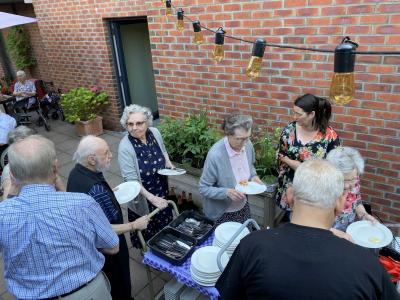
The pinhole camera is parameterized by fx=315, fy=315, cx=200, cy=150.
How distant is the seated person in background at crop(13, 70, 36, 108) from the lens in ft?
24.6

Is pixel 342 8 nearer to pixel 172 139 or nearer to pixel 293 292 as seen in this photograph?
pixel 172 139

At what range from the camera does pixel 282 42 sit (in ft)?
11.6

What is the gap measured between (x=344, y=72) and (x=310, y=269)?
2.85 feet

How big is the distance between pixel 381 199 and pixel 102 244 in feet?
9.80

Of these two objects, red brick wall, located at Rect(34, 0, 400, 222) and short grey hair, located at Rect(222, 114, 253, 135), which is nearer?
short grey hair, located at Rect(222, 114, 253, 135)

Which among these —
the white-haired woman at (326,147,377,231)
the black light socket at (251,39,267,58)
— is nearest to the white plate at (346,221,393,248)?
the white-haired woman at (326,147,377,231)

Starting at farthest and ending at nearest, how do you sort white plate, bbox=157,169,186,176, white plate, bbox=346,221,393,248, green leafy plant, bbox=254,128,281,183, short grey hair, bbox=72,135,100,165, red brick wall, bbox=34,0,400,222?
1. green leafy plant, bbox=254,128,281,183
2. red brick wall, bbox=34,0,400,222
3. white plate, bbox=157,169,186,176
4. short grey hair, bbox=72,135,100,165
5. white plate, bbox=346,221,393,248

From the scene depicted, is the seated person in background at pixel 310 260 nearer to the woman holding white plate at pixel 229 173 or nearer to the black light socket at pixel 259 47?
the black light socket at pixel 259 47

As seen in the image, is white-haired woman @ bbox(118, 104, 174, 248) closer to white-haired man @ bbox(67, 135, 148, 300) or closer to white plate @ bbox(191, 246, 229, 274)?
white-haired man @ bbox(67, 135, 148, 300)

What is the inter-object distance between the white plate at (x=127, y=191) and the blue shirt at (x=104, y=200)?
227 millimetres

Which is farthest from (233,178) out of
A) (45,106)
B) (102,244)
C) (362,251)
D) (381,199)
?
(45,106)

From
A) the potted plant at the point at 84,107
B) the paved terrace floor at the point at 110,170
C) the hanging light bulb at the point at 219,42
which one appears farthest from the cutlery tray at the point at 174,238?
the potted plant at the point at 84,107

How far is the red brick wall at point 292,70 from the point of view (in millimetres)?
3025

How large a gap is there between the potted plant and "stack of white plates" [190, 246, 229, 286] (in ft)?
17.3
